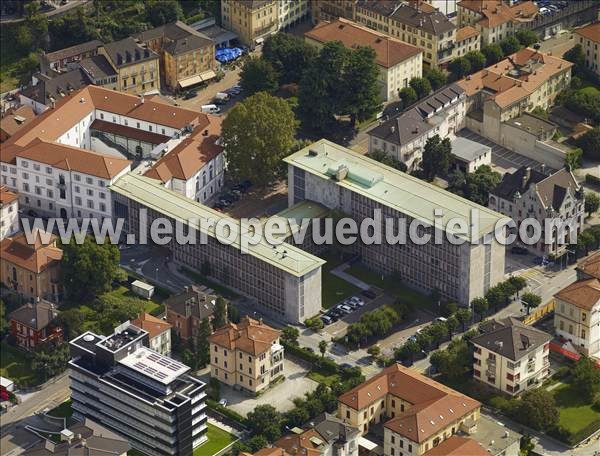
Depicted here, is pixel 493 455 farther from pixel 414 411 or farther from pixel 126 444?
pixel 126 444

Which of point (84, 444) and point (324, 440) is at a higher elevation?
point (84, 444)

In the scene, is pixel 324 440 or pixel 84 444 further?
pixel 324 440

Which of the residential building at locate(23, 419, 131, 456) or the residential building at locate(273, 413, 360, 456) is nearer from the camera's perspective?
the residential building at locate(23, 419, 131, 456)

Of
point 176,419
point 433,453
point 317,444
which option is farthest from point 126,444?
point 433,453
